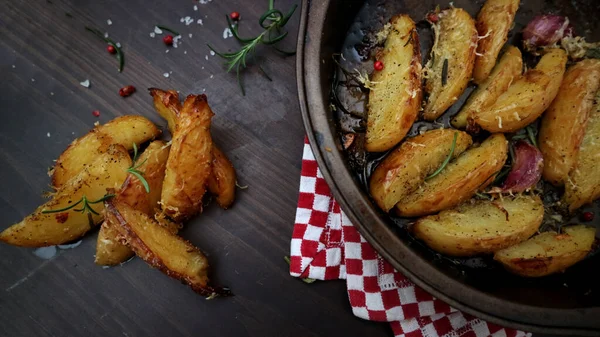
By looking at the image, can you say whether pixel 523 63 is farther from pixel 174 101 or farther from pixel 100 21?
pixel 100 21

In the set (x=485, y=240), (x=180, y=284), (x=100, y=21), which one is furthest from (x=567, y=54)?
(x=100, y=21)

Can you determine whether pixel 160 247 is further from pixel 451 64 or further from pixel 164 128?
pixel 451 64

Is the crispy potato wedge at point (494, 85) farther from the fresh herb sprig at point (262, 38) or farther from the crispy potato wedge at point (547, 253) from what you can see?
the fresh herb sprig at point (262, 38)

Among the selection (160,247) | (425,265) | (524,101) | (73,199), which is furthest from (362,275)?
(73,199)

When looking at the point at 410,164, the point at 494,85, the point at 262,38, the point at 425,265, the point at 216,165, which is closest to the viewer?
the point at 425,265

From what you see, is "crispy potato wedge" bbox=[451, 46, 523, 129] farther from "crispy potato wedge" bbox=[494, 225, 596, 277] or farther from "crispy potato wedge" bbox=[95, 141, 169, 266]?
"crispy potato wedge" bbox=[95, 141, 169, 266]

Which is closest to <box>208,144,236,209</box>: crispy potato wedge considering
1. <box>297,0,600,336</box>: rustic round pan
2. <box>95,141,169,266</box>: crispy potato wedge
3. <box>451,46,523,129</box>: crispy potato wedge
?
<box>95,141,169,266</box>: crispy potato wedge
